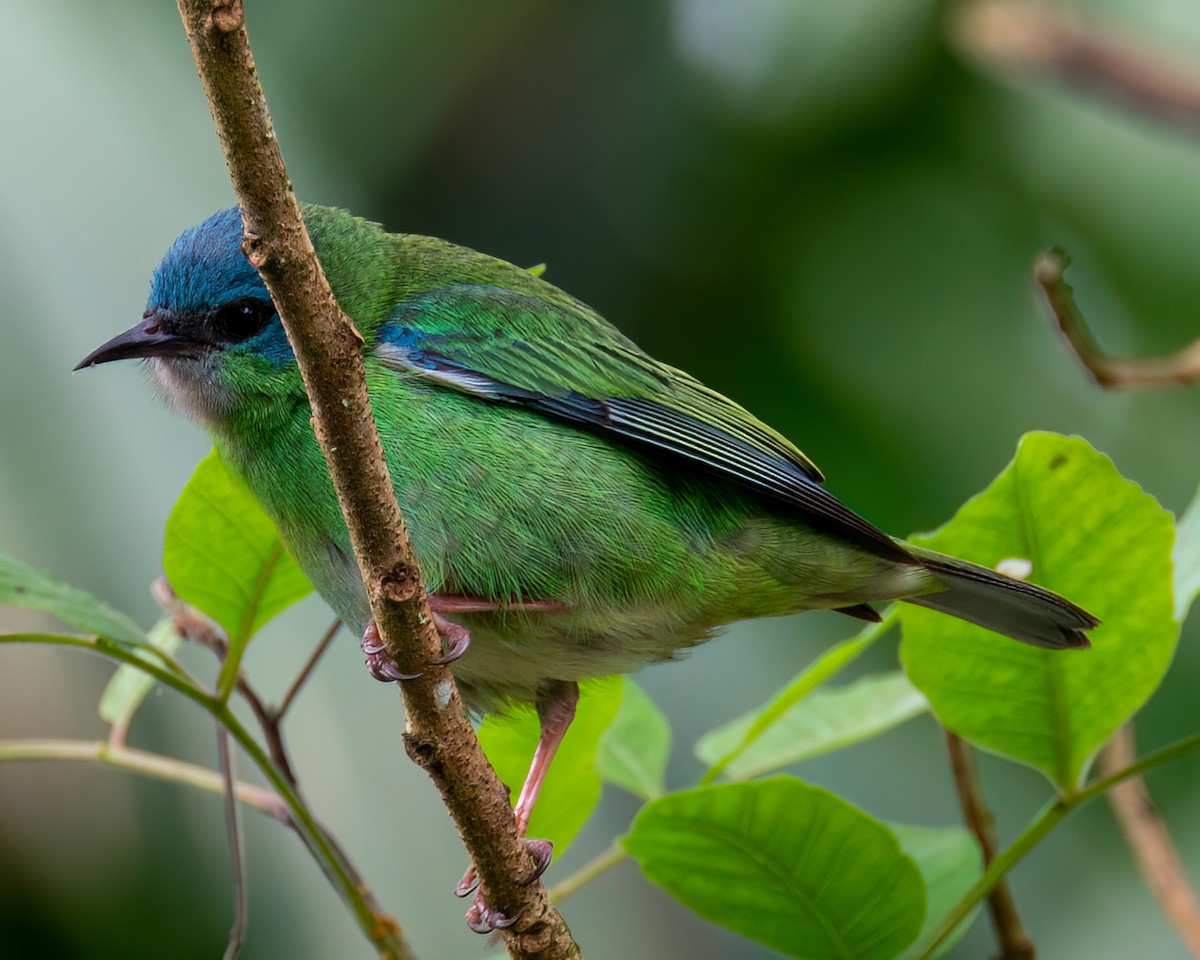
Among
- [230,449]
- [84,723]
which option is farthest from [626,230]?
[230,449]

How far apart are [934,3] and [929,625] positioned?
3920 millimetres

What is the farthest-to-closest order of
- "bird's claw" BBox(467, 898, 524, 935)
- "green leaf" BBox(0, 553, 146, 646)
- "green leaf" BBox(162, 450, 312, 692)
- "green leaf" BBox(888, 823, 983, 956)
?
"green leaf" BBox(888, 823, 983, 956), "green leaf" BBox(162, 450, 312, 692), "bird's claw" BBox(467, 898, 524, 935), "green leaf" BBox(0, 553, 146, 646)

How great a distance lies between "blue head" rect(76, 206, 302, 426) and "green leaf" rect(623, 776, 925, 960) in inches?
55.3

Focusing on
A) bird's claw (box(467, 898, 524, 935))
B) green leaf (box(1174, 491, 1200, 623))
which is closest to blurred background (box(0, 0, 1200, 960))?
green leaf (box(1174, 491, 1200, 623))

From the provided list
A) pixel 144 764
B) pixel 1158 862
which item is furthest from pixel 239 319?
pixel 1158 862

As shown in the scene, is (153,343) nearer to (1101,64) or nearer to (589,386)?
(589,386)

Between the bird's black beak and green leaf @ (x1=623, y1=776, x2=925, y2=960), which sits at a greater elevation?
the bird's black beak

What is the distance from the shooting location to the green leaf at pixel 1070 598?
2.28 metres

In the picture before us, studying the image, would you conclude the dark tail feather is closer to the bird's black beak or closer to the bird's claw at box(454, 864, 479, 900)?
the bird's claw at box(454, 864, 479, 900)

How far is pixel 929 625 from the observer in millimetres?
2443

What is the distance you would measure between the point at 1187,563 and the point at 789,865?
0.94 m

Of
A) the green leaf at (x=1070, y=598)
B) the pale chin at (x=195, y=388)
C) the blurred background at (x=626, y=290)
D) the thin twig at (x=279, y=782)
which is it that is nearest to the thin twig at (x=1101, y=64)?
the blurred background at (x=626, y=290)

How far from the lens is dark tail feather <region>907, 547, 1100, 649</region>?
2.38m

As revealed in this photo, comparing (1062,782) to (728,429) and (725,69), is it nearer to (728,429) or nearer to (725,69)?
(728,429)
